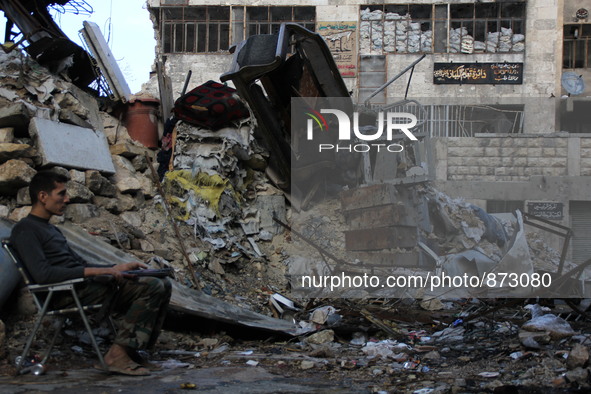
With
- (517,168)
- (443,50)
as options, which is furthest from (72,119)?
(443,50)

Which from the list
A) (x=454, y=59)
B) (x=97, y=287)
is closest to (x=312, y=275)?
(x=97, y=287)

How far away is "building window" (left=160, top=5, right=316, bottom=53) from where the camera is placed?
19516mm

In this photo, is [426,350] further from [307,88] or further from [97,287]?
[307,88]

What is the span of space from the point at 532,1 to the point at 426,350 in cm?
1734

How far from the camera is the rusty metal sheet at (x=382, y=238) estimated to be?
820 cm

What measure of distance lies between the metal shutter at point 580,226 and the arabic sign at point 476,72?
8.22 meters

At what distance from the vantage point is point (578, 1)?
2000 centimetres

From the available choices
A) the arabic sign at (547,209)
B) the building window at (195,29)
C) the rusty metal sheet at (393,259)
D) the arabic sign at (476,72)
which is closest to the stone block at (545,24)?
the arabic sign at (476,72)

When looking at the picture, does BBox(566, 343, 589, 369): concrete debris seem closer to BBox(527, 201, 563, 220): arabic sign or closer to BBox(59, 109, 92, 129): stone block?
BBox(59, 109, 92, 129): stone block

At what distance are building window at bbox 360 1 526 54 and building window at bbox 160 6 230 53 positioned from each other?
440cm

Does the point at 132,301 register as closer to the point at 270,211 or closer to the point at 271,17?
the point at 270,211

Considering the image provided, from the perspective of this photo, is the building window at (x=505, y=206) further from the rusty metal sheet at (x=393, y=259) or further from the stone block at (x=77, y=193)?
the stone block at (x=77, y=193)

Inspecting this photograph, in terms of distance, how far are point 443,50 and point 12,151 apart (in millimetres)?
15553

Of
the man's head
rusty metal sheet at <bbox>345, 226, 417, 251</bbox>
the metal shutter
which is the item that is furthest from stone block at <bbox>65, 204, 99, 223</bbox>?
the metal shutter
